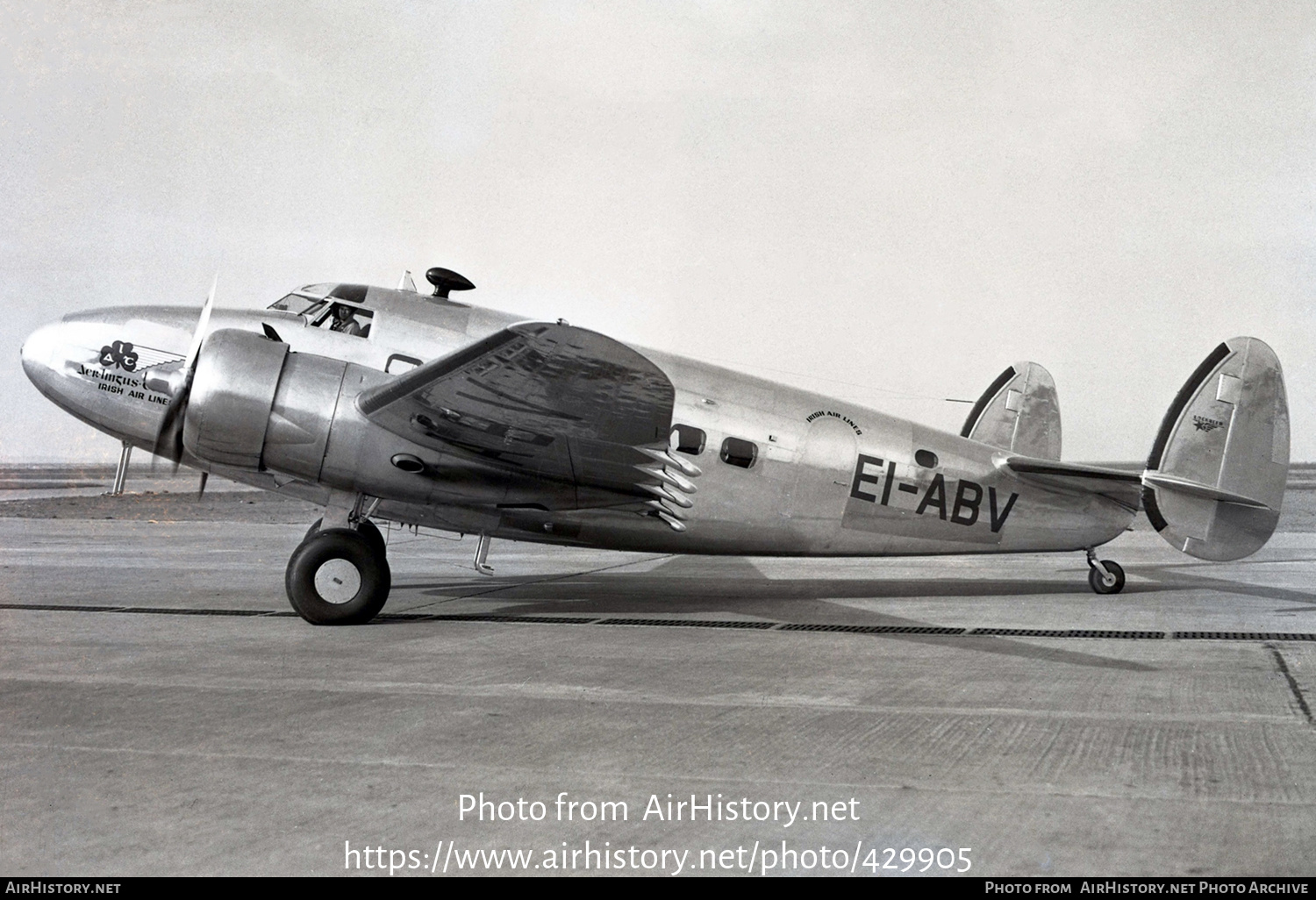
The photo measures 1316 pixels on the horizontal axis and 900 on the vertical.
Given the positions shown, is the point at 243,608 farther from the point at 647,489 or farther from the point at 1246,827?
the point at 1246,827

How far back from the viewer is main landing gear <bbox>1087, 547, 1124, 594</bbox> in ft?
35.3

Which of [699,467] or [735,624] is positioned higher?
[699,467]

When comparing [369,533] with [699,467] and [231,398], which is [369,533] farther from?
[699,467]

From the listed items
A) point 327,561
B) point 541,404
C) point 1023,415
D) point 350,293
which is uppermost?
point 1023,415

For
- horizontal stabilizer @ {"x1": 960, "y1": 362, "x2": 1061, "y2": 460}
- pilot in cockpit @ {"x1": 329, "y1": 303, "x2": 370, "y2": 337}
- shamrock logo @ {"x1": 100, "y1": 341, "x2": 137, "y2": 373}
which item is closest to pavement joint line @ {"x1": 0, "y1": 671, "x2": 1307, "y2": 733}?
shamrock logo @ {"x1": 100, "y1": 341, "x2": 137, "y2": 373}

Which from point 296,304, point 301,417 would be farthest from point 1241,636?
point 296,304

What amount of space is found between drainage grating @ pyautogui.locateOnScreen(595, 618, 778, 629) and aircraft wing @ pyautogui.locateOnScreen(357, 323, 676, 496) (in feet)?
3.91

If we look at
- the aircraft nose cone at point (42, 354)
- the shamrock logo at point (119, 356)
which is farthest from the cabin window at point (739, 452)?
the aircraft nose cone at point (42, 354)

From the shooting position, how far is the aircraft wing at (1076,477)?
10.1 m

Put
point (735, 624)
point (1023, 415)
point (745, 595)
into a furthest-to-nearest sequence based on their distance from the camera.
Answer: point (1023, 415) < point (745, 595) < point (735, 624)

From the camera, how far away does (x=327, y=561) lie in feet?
26.8

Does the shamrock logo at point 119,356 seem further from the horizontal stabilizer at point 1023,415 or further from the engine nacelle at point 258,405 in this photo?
the horizontal stabilizer at point 1023,415

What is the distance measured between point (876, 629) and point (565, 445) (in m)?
3.01

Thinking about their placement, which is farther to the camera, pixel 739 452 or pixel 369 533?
pixel 739 452
